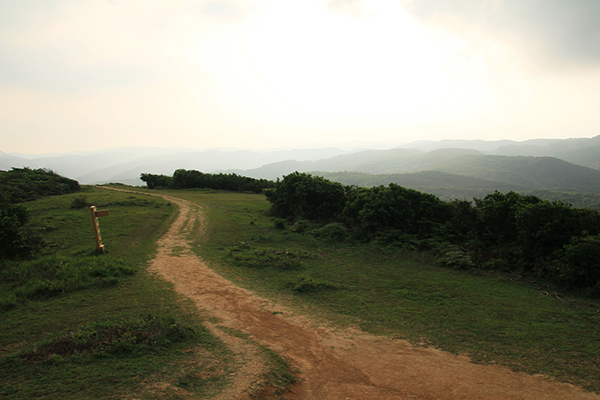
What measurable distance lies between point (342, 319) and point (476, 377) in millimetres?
3004

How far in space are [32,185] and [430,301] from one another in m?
34.1

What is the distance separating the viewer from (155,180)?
4503 cm

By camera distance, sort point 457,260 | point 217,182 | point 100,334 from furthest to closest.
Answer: point 217,182
point 457,260
point 100,334

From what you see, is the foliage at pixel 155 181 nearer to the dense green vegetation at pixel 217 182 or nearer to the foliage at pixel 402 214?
the dense green vegetation at pixel 217 182

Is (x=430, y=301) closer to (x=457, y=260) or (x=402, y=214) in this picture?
(x=457, y=260)

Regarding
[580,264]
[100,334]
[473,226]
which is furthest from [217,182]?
[580,264]

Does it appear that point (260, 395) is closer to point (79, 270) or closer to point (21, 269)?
point (79, 270)

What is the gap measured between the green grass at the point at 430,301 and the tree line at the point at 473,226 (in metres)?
0.96

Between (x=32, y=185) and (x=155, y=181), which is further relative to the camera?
(x=155, y=181)

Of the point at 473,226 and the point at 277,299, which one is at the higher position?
the point at 473,226

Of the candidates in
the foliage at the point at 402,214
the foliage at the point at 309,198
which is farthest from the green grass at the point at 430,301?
the foliage at the point at 309,198

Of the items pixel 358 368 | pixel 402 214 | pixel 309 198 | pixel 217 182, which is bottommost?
pixel 358 368

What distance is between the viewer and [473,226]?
14188 mm

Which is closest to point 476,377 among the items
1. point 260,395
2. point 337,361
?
point 337,361
